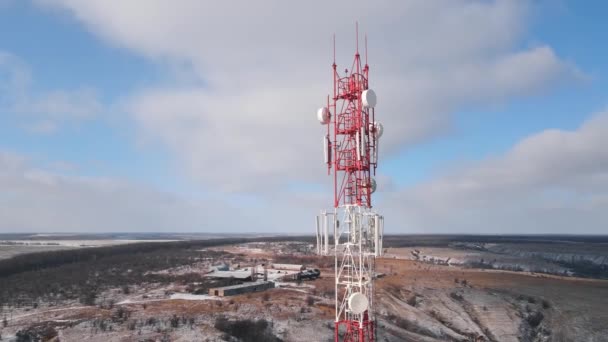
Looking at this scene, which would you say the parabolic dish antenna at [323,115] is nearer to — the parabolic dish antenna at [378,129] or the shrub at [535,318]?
the parabolic dish antenna at [378,129]


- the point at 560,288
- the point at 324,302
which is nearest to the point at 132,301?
the point at 324,302

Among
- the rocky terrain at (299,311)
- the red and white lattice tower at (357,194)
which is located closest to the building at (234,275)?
the rocky terrain at (299,311)

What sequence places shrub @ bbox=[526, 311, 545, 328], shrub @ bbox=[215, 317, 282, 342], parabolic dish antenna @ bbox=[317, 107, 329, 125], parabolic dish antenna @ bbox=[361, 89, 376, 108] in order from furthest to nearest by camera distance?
shrub @ bbox=[526, 311, 545, 328]
shrub @ bbox=[215, 317, 282, 342]
parabolic dish antenna @ bbox=[317, 107, 329, 125]
parabolic dish antenna @ bbox=[361, 89, 376, 108]

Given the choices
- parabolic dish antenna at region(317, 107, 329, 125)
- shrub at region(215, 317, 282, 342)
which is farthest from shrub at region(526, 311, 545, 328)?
parabolic dish antenna at region(317, 107, 329, 125)

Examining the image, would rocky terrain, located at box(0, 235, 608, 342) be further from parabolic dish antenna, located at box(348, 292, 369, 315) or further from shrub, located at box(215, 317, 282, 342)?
parabolic dish antenna, located at box(348, 292, 369, 315)

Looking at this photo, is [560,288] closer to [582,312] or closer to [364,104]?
[582,312]
